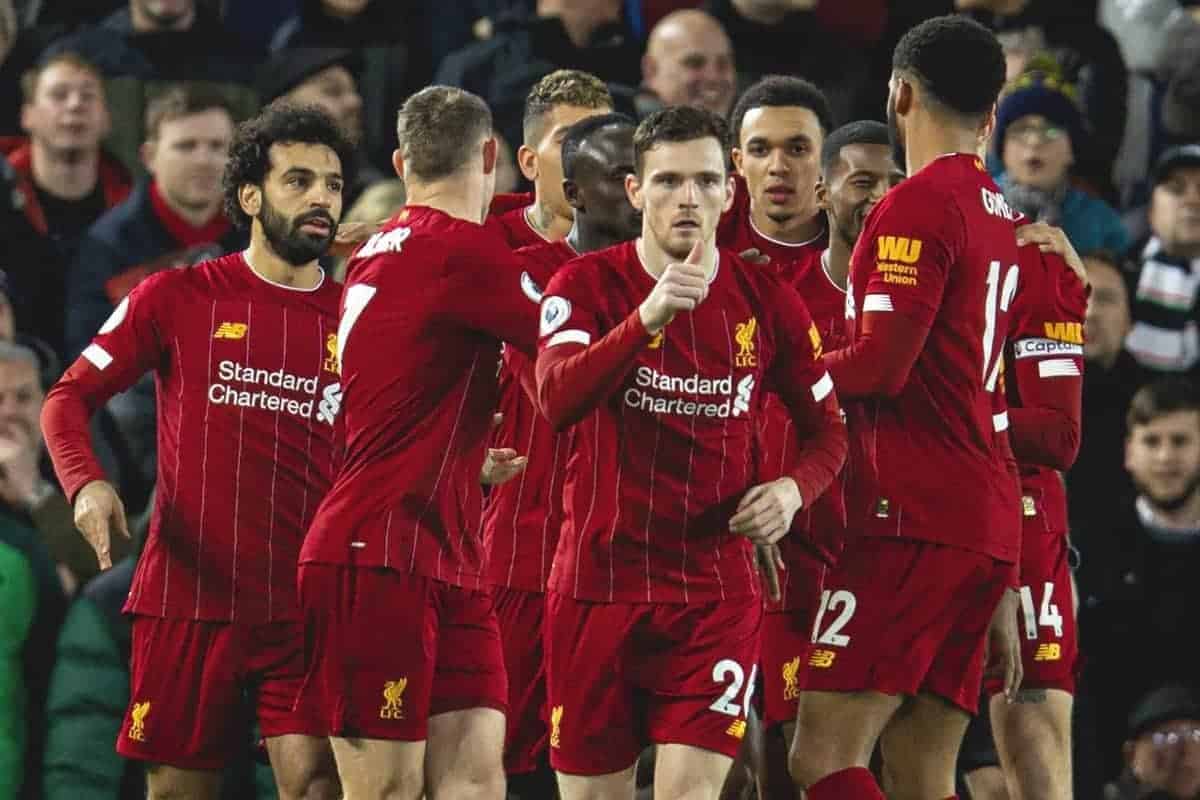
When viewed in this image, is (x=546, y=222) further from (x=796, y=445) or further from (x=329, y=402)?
(x=796, y=445)

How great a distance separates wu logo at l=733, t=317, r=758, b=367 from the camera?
651 cm

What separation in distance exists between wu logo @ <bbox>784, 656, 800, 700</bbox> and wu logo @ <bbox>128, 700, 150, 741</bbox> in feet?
6.19

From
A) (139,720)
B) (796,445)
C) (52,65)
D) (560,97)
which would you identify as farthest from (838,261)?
(52,65)

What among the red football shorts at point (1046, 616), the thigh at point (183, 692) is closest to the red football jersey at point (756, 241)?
the red football shorts at point (1046, 616)

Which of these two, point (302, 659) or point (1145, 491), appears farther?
point (1145, 491)

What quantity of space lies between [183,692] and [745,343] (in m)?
2.14

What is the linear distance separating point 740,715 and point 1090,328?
4.42 metres

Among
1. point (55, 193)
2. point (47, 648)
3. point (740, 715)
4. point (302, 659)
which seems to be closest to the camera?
point (740, 715)

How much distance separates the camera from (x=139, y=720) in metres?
7.54

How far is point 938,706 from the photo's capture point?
675 cm

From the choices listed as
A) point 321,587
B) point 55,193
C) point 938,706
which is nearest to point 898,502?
point 938,706

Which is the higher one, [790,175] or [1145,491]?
[790,175]

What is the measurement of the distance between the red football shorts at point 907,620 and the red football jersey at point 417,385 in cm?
103

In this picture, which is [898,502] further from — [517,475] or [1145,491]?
[1145,491]
